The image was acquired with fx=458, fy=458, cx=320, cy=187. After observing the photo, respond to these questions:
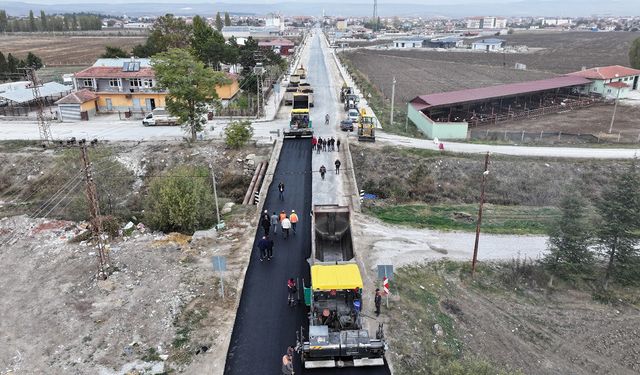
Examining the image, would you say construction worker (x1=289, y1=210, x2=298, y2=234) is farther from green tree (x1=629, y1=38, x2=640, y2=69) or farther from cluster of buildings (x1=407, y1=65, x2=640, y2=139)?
green tree (x1=629, y1=38, x2=640, y2=69)

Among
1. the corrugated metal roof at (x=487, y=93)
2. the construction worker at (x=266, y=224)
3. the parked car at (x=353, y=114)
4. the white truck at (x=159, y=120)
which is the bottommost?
the construction worker at (x=266, y=224)

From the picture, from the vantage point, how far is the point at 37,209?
30984 millimetres

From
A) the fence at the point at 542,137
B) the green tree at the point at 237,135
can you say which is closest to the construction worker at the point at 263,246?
the green tree at the point at 237,135

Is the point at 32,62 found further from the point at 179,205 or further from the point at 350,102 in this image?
the point at 179,205

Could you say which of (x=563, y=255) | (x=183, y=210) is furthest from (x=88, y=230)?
(x=563, y=255)

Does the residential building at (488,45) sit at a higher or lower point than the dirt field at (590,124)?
higher

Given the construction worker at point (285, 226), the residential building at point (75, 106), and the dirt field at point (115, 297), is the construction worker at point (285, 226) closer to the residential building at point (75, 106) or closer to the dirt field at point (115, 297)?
the dirt field at point (115, 297)

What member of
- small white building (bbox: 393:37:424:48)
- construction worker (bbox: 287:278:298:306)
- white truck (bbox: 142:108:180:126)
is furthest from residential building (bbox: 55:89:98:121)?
small white building (bbox: 393:37:424:48)

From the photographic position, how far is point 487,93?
54.7m

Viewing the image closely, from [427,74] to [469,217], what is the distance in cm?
7078

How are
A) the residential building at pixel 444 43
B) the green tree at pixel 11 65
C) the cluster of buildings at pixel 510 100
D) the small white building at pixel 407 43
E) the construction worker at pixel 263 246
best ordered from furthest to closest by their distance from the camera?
the small white building at pixel 407 43 < the residential building at pixel 444 43 < the green tree at pixel 11 65 < the cluster of buildings at pixel 510 100 < the construction worker at pixel 263 246

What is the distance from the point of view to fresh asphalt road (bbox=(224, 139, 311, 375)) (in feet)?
53.0

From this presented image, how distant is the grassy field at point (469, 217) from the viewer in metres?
27.9

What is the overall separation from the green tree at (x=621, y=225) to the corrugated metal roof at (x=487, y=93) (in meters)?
27.9
